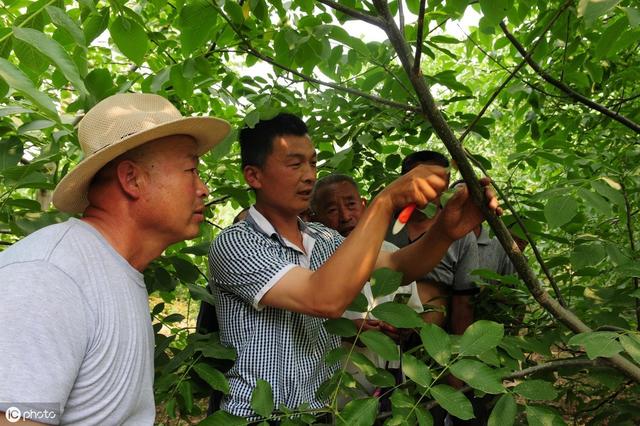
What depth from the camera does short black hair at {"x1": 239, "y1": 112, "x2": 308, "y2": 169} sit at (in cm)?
219

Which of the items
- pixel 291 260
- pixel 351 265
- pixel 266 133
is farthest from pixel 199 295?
pixel 351 265

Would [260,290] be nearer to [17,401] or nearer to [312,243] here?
[312,243]

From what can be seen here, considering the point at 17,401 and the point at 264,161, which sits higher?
the point at 264,161

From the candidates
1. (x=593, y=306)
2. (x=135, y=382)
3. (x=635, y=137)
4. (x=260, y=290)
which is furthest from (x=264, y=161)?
(x=635, y=137)

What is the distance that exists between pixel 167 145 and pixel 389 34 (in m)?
0.63

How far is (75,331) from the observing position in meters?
1.14

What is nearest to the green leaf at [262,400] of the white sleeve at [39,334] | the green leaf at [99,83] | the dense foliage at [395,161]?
the dense foliage at [395,161]

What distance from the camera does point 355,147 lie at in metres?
2.82

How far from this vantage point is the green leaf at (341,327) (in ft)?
5.64

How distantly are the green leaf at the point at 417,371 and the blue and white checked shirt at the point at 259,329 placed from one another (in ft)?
1.43

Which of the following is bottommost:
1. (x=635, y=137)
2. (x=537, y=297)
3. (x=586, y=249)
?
(x=537, y=297)

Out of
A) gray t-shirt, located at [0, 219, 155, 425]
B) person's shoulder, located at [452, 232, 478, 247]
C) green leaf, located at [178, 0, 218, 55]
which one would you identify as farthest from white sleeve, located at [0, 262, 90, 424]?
person's shoulder, located at [452, 232, 478, 247]

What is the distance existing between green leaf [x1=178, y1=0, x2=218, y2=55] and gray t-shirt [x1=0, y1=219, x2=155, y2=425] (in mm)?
746

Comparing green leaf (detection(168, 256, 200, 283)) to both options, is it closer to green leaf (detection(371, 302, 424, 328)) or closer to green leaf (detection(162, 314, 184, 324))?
green leaf (detection(162, 314, 184, 324))
